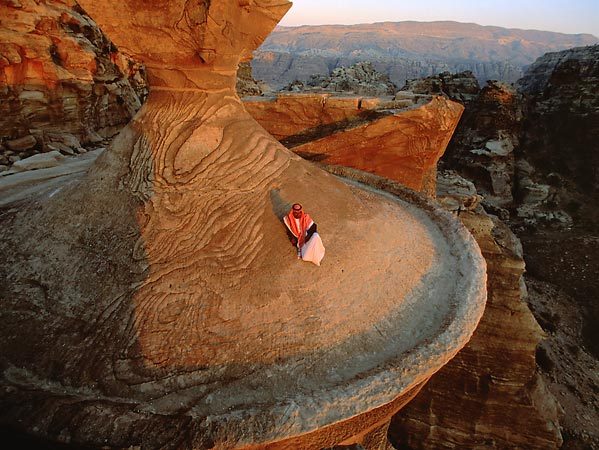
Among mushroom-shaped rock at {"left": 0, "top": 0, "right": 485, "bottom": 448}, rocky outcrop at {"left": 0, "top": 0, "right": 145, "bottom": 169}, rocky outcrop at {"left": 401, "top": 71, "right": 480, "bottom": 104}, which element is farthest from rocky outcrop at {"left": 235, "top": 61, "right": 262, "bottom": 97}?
mushroom-shaped rock at {"left": 0, "top": 0, "right": 485, "bottom": 448}

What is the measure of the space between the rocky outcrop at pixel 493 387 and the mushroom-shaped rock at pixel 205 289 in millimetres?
3083

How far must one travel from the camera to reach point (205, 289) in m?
2.32

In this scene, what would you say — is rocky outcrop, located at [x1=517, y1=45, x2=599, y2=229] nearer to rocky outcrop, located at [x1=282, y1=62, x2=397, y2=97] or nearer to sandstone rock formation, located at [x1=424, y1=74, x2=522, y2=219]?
sandstone rock formation, located at [x1=424, y1=74, x2=522, y2=219]

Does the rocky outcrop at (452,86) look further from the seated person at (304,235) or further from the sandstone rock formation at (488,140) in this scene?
the seated person at (304,235)

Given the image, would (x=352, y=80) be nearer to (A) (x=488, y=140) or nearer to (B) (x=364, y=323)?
(A) (x=488, y=140)

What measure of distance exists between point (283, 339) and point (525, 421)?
18.9 feet

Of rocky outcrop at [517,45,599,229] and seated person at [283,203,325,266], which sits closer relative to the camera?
seated person at [283,203,325,266]

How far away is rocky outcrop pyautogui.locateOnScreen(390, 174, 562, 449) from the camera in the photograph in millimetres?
5824

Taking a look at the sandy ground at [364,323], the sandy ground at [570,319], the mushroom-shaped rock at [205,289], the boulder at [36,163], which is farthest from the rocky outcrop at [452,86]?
the mushroom-shaped rock at [205,289]

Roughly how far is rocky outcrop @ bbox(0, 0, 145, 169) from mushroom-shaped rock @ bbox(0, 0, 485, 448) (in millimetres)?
6197

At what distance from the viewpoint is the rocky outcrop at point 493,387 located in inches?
229

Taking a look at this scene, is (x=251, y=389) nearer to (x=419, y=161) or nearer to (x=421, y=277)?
(x=421, y=277)

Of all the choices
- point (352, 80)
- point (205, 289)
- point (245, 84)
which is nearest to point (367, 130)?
point (205, 289)

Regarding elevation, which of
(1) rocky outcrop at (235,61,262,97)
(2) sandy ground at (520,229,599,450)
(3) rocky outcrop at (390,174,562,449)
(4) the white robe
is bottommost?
(2) sandy ground at (520,229,599,450)
